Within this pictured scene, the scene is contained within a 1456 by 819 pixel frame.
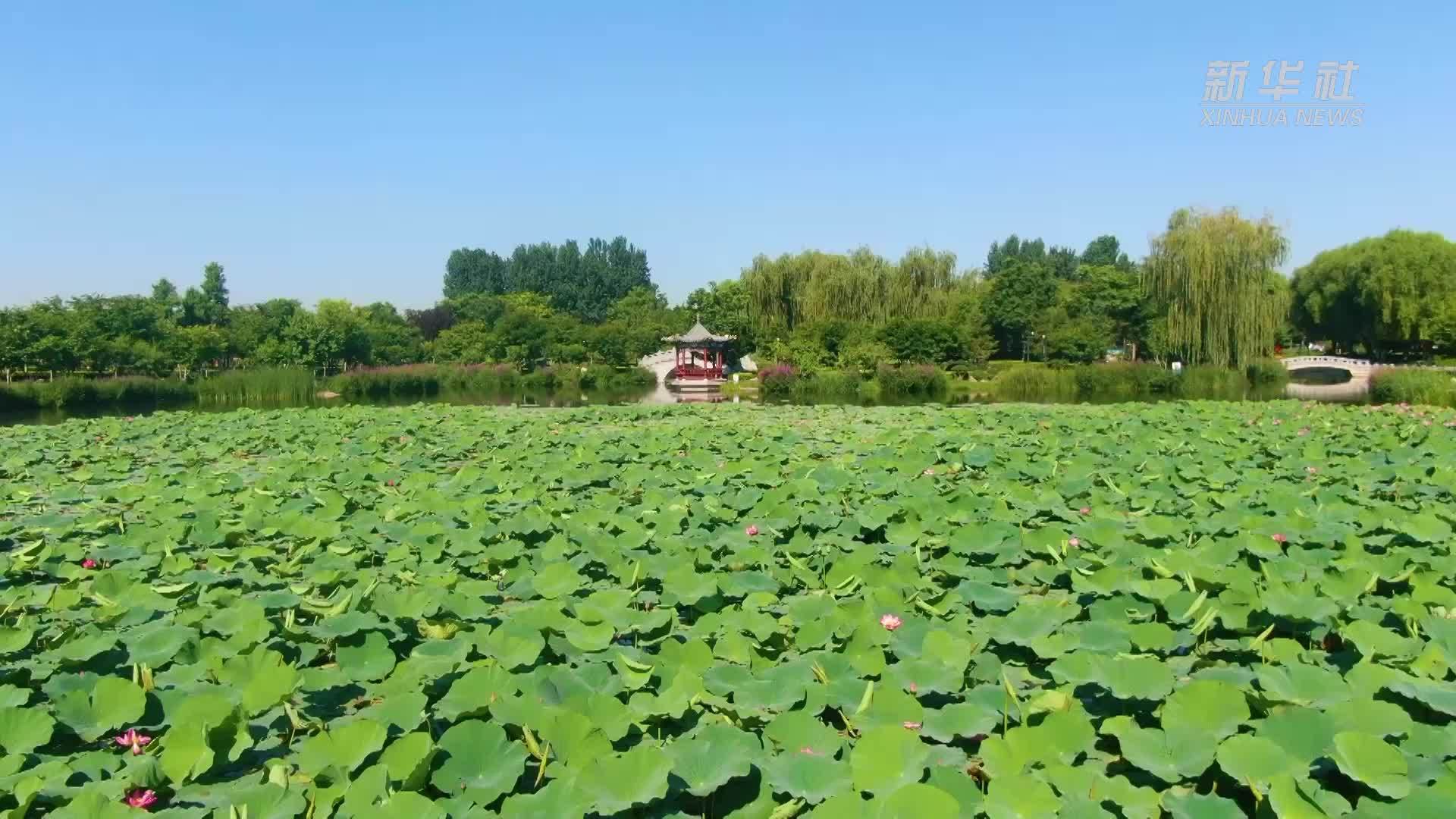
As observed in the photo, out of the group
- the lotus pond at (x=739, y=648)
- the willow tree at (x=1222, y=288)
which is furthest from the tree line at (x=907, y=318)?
the lotus pond at (x=739, y=648)

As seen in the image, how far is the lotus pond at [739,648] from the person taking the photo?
163 cm

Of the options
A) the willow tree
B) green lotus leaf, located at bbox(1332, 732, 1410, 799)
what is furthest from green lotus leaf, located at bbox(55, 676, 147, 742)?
the willow tree

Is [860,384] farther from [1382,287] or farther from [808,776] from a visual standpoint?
[1382,287]

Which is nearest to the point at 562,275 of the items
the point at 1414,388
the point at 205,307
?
the point at 205,307

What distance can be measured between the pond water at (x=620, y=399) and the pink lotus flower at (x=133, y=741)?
51.1 ft

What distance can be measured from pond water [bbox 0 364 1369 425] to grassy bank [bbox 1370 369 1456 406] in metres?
1.31

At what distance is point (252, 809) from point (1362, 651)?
7.22 feet

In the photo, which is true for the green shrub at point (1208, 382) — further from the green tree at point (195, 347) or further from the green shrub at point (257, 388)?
the green tree at point (195, 347)

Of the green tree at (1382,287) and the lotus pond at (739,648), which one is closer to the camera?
the lotus pond at (739,648)

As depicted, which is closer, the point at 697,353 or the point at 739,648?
the point at 739,648

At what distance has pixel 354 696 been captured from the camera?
2.26 metres

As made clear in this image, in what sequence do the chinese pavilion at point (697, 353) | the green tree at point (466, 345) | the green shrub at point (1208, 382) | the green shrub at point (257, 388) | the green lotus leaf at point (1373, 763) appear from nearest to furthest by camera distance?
1. the green lotus leaf at point (1373, 763)
2. the green shrub at point (257, 388)
3. the green shrub at point (1208, 382)
4. the chinese pavilion at point (697, 353)
5. the green tree at point (466, 345)

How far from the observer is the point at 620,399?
74.8ft

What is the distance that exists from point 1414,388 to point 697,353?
19075mm
